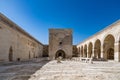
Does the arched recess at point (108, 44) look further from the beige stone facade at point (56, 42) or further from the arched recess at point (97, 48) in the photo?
the arched recess at point (97, 48)

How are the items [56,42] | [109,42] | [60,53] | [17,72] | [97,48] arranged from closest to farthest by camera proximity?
[17,72]
[109,42]
[97,48]
[56,42]
[60,53]

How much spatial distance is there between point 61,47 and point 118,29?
13994 millimetres

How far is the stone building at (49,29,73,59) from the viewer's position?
93.5 feet

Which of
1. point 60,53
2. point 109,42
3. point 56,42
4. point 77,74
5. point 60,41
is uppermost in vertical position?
point 60,41

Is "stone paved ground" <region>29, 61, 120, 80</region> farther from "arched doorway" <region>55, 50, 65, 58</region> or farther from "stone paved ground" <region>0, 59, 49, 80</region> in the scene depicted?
"arched doorway" <region>55, 50, 65, 58</region>

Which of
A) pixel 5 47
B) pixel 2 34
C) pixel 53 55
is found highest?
pixel 2 34

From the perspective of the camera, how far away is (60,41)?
28.7 metres

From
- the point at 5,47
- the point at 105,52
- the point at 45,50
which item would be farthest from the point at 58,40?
the point at 45,50

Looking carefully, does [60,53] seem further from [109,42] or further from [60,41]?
[109,42]

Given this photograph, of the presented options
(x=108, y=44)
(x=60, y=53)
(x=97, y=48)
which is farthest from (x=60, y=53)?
(x=108, y=44)

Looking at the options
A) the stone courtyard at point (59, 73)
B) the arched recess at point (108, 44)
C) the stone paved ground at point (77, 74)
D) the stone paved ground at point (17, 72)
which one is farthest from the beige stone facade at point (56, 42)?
the stone paved ground at point (77, 74)

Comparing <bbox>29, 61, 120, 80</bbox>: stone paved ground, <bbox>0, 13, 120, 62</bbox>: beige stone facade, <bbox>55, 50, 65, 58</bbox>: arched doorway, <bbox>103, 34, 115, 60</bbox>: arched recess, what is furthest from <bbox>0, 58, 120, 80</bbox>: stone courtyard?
<bbox>55, 50, 65, 58</bbox>: arched doorway

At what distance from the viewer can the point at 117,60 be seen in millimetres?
16906

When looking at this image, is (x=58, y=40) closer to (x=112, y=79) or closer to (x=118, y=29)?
(x=118, y=29)
